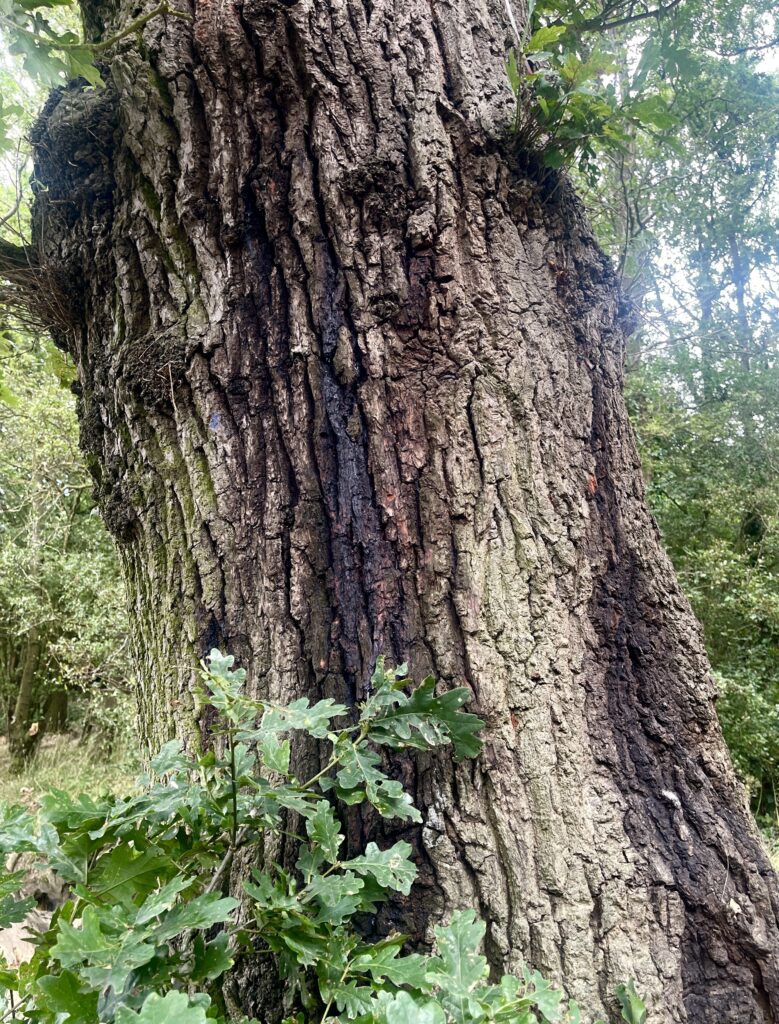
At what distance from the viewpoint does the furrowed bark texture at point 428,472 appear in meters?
1.15

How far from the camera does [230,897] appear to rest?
2.97 feet

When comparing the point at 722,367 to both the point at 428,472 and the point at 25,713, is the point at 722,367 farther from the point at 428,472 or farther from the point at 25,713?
the point at 25,713

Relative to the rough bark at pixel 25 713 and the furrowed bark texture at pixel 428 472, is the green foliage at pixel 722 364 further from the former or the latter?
the rough bark at pixel 25 713

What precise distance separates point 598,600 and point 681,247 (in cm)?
898

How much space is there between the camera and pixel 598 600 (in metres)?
1.30

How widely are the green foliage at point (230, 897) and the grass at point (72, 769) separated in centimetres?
683

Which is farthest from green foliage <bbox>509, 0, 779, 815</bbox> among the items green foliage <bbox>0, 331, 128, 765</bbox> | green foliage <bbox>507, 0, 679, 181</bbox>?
green foliage <bbox>0, 331, 128, 765</bbox>

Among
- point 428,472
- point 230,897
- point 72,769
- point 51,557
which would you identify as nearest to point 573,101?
point 428,472

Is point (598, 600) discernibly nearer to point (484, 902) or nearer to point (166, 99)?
point (484, 902)

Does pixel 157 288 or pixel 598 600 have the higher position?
pixel 157 288

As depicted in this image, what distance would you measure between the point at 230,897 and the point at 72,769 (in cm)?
869

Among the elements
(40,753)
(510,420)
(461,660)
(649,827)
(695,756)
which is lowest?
(40,753)

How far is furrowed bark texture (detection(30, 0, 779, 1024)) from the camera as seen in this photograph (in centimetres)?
115

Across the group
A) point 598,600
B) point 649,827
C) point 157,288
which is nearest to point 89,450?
point 157,288
